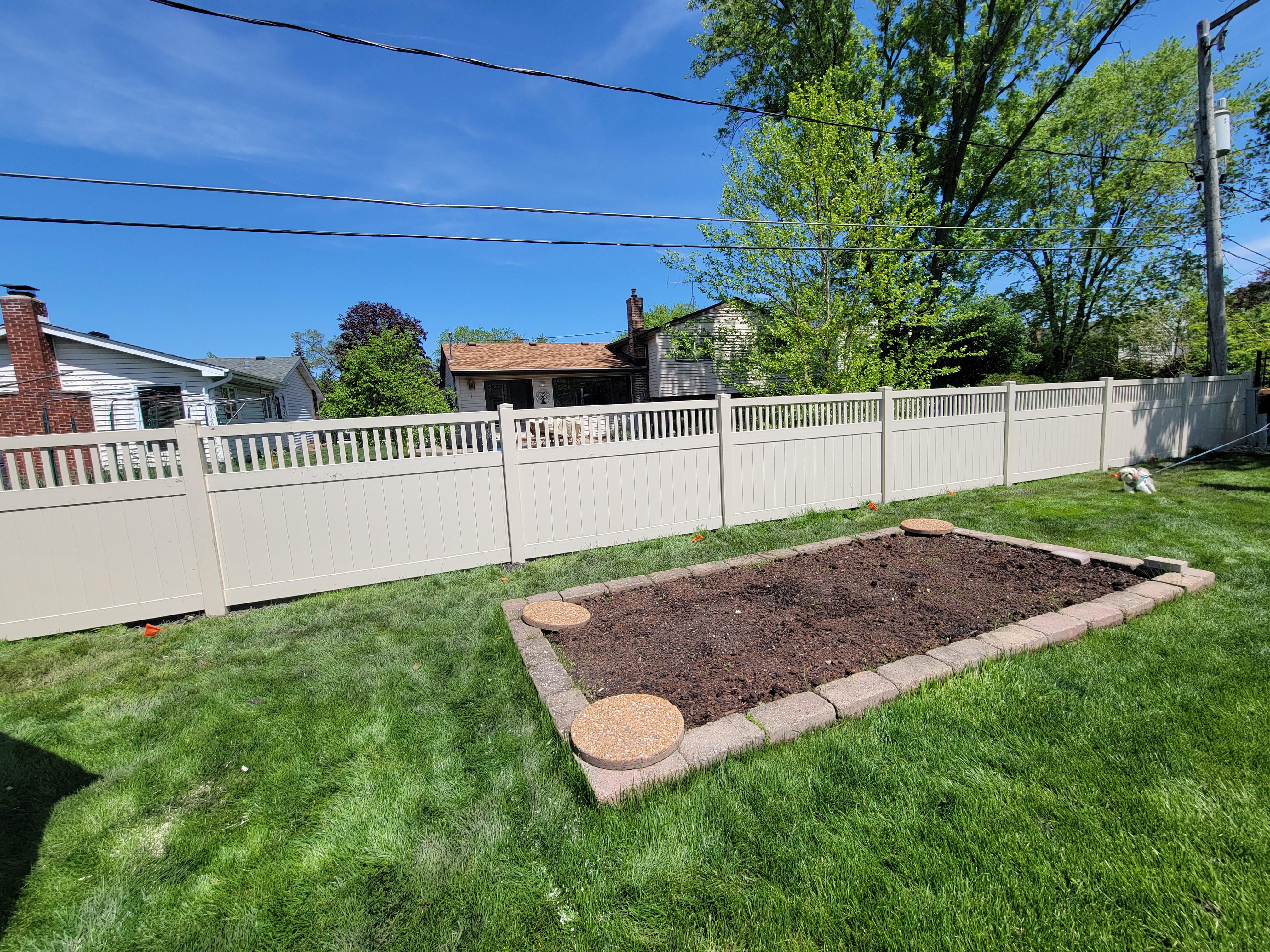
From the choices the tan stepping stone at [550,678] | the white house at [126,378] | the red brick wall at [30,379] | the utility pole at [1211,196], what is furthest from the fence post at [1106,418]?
the red brick wall at [30,379]

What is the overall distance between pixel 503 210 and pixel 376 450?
9.71ft

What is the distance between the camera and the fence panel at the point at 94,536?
3670 mm

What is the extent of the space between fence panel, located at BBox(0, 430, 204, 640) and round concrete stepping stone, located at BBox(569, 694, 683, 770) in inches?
142

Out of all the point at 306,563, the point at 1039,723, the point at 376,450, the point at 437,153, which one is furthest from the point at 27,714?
the point at 437,153

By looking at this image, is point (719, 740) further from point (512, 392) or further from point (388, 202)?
point (512, 392)

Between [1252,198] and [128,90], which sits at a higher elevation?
[1252,198]

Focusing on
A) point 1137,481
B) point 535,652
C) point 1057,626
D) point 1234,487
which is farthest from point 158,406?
point 1234,487

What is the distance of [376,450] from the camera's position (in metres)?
4.61

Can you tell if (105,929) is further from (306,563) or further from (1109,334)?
(1109,334)

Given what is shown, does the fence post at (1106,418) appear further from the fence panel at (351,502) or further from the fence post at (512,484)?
the fence panel at (351,502)

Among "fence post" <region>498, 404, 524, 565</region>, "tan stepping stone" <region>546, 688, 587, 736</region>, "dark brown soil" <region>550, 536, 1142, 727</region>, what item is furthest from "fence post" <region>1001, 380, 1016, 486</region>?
"tan stepping stone" <region>546, 688, 587, 736</region>

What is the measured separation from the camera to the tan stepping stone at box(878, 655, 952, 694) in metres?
2.59

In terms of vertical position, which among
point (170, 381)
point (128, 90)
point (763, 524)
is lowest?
point (763, 524)

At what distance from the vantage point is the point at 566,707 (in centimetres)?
253
